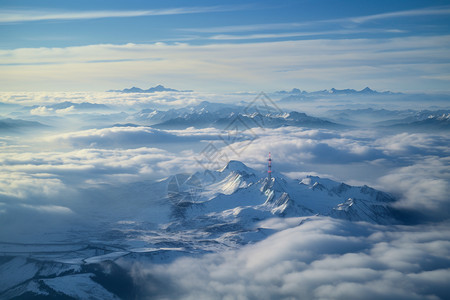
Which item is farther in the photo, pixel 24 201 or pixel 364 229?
pixel 24 201

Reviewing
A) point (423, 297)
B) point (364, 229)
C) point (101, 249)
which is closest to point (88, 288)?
point (101, 249)

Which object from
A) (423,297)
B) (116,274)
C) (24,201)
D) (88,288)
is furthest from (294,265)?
(24,201)

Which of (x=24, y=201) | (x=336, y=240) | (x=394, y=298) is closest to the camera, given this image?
(x=394, y=298)

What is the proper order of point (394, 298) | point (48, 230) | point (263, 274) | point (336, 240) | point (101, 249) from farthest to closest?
point (48, 230) → point (101, 249) → point (336, 240) → point (263, 274) → point (394, 298)

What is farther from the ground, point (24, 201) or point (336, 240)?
point (24, 201)

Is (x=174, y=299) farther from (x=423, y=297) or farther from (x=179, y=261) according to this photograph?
(x=423, y=297)

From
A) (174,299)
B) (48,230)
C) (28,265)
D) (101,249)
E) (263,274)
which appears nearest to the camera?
(174,299)

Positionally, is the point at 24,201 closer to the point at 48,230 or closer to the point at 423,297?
the point at 48,230

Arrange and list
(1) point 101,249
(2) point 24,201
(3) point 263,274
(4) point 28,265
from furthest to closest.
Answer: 1. (2) point 24,201
2. (1) point 101,249
3. (4) point 28,265
4. (3) point 263,274

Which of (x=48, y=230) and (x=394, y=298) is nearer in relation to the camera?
(x=394, y=298)
